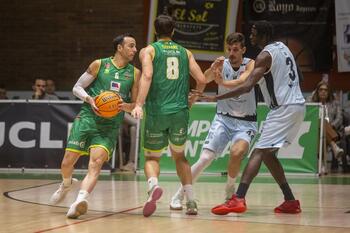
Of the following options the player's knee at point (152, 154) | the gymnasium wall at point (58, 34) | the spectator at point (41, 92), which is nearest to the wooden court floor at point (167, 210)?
the player's knee at point (152, 154)

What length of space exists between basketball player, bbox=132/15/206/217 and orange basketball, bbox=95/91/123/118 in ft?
1.14

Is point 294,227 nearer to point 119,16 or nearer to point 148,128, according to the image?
point 148,128

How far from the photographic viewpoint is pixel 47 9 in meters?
18.2

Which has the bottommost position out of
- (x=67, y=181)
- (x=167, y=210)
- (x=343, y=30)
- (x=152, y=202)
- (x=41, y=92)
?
(x=167, y=210)

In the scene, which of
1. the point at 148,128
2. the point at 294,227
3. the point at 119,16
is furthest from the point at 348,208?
the point at 119,16

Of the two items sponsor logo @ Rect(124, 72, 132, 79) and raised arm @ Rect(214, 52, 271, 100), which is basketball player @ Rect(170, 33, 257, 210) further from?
sponsor logo @ Rect(124, 72, 132, 79)

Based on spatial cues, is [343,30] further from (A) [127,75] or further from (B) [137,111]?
(B) [137,111]

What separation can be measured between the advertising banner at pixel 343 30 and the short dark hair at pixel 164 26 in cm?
906

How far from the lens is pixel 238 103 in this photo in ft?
28.5

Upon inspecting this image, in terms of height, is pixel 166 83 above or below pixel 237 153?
above

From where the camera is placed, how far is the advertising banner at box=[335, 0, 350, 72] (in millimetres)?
15998

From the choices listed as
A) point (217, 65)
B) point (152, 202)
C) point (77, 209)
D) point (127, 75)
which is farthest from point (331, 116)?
point (77, 209)

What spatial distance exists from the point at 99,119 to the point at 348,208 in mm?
2932

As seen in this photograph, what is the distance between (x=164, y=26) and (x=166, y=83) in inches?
23.9
